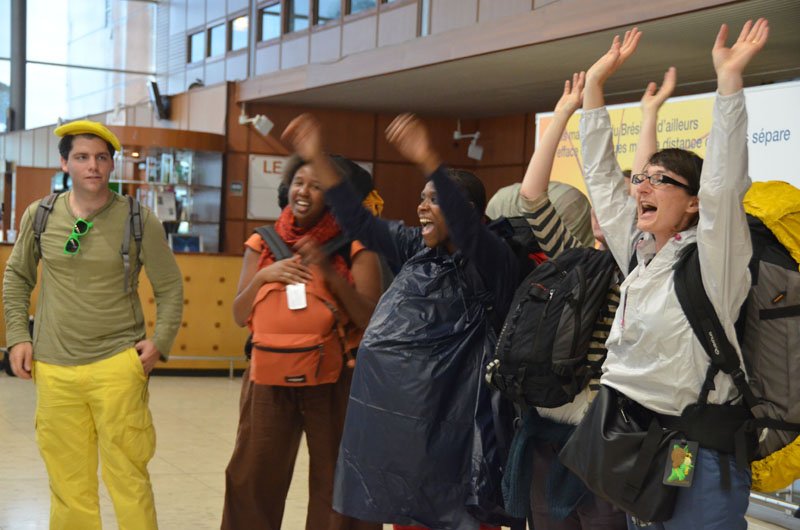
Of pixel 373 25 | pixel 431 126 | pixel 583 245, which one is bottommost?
pixel 583 245

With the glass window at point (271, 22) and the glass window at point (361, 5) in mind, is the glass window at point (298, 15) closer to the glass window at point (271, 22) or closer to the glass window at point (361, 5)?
the glass window at point (271, 22)

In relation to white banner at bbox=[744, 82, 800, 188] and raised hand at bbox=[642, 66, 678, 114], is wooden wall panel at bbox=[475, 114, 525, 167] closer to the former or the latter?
white banner at bbox=[744, 82, 800, 188]

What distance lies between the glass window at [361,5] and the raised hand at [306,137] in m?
9.40

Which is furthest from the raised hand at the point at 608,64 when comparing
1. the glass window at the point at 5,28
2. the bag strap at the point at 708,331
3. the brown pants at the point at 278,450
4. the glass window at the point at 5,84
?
the glass window at the point at 5,84

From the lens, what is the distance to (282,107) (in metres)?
14.6

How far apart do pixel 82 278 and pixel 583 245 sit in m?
1.91

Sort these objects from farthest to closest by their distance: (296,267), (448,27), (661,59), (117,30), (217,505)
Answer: (117,30) < (448,27) < (661,59) < (217,505) < (296,267)

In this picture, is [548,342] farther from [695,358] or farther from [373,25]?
[373,25]

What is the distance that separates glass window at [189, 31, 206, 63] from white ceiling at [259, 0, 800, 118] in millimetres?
3889

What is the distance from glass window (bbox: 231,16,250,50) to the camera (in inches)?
628

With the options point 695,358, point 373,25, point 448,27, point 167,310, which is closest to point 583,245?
point 695,358

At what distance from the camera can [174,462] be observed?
6445 mm

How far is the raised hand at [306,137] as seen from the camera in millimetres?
3443

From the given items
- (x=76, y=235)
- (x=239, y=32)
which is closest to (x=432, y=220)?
(x=76, y=235)
